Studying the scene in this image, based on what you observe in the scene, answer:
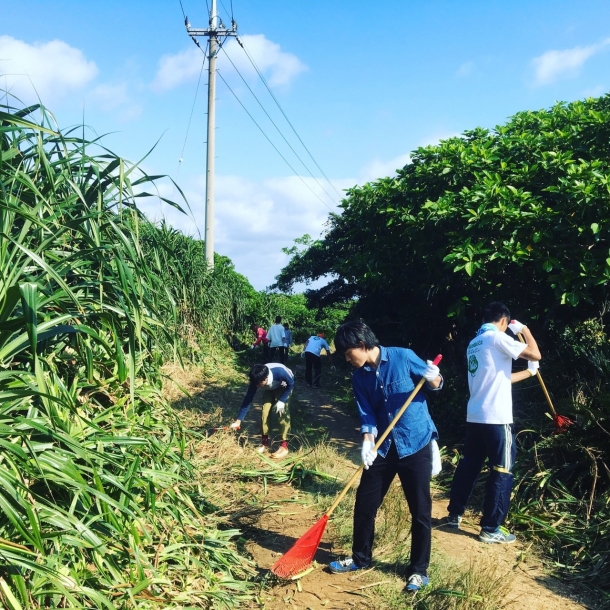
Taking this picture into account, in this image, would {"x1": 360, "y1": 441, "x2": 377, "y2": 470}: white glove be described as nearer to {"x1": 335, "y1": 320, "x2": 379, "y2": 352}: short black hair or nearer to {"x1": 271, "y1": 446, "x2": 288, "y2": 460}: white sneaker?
{"x1": 335, "y1": 320, "x2": 379, "y2": 352}: short black hair

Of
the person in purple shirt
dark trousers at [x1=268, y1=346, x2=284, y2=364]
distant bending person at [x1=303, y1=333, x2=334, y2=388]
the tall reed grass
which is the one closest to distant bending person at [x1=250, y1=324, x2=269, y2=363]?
dark trousers at [x1=268, y1=346, x2=284, y2=364]

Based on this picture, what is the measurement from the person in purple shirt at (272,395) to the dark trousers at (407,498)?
→ 3123 mm

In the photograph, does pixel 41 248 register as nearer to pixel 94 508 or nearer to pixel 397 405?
pixel 94 508

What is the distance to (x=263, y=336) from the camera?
16.7m

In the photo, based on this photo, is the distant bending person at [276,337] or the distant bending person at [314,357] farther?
the distant bending person at [276,337]

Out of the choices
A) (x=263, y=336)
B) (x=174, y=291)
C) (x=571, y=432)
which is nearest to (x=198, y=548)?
(x=571, y=432)

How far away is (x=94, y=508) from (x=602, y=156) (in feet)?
21.8

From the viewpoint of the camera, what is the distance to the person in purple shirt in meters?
7.65

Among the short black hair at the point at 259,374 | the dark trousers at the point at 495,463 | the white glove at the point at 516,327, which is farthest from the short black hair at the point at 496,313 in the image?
the short black hair at the point at 259,374

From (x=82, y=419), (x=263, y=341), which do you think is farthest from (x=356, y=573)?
(x=263, y=341)

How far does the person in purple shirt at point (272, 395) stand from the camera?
25.1ft

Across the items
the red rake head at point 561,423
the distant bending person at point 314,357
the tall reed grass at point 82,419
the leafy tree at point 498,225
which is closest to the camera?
the tall reed grass at point 82,419

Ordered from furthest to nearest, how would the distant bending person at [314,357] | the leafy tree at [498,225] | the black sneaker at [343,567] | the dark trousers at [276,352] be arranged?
the dark trousers at [276,352], the distant bending person at [314,357], the leafy tree at [498,225], the black sneaker at [343,567]

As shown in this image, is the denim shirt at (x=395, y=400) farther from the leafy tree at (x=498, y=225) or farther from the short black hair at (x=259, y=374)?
the short black hair at (x=259, y=374)
